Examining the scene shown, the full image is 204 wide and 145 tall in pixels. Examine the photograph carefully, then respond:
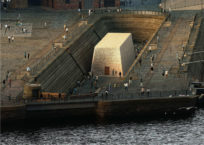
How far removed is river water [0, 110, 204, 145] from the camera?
162m

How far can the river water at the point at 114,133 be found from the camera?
532ft

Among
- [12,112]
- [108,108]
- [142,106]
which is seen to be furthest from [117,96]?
[12,112]

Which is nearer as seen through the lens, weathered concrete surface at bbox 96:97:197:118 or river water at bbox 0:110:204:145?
river water at bbox 0:110:204:145

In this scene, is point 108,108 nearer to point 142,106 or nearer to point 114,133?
point 142,106

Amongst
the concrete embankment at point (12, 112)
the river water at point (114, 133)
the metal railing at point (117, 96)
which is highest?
the metal railing at point (117, 96)

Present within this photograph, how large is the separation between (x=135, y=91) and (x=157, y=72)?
12.8m

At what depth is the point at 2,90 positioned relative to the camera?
177500 mm

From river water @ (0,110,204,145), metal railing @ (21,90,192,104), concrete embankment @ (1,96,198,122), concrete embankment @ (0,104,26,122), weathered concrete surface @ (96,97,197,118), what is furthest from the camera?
weathered concrete surface @ (96,97,197,118)

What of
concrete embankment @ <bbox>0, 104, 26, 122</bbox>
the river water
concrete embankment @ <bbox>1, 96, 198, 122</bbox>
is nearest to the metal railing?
concrete embankment @ <bbox>1, 96, 198, 122</bbox>

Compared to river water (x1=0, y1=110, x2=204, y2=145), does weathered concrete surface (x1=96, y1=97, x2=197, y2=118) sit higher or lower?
higher

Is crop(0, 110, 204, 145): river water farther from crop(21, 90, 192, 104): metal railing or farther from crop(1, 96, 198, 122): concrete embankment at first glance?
crop(21, 90, 192, 104): metal railing

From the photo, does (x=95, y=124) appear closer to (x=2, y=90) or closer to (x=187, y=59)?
(x=2, y=90)

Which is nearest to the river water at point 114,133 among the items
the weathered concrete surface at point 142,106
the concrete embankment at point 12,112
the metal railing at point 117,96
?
the concrete embankment at point 12,112

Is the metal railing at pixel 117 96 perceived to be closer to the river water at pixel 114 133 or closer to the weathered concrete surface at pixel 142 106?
the weathered concrete surface at pixel 142 106
